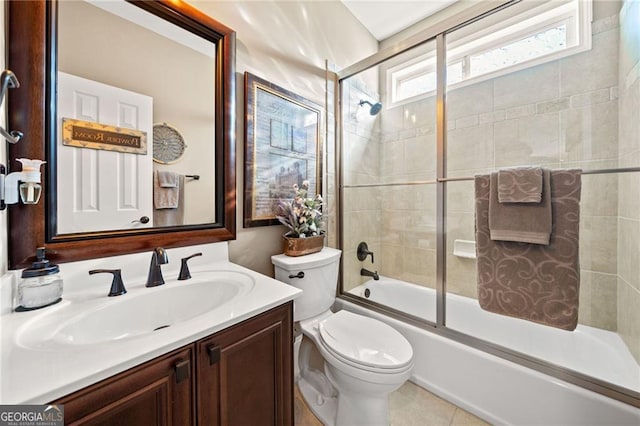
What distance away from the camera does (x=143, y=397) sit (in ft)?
1.99

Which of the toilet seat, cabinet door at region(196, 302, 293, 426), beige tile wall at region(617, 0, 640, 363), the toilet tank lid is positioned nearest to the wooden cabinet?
cabinet door at region(196, 302, 293, 426)

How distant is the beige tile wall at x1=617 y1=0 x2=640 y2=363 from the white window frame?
0.63 ft

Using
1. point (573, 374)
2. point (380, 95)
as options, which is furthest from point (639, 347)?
point (380, 95)

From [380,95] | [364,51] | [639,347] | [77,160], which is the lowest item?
[639,347]

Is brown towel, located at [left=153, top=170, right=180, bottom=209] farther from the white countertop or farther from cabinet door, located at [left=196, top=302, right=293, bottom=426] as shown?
cabinet door, located at [left=196, top=302, right=293, bottom=426]

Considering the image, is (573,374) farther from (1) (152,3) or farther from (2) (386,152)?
(1) (152,3)

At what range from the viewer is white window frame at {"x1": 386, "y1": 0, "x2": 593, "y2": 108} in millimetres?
1586

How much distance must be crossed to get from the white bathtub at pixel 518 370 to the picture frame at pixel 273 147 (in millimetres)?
1049

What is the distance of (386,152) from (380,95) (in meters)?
0.51

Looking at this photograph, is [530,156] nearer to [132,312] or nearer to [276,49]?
[276,49]

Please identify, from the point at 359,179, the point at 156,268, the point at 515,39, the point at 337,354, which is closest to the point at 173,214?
the point at 156,268

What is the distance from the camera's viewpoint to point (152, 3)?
1075 mm

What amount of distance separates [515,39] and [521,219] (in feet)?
5.08

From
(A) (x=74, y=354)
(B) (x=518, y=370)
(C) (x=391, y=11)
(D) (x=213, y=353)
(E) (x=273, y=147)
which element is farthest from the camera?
(C) (x=391, y=11)
